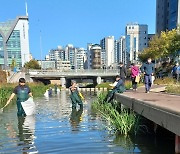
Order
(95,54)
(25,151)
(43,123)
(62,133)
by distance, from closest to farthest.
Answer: (25,151)
(62,133)
(43,123)
(95,54)

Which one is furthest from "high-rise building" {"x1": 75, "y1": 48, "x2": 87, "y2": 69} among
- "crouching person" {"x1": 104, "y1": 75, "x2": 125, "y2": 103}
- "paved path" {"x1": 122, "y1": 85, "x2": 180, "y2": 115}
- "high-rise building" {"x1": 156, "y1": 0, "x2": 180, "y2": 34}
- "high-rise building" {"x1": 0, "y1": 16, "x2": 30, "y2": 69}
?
"paved path" {"x1": 122, "y1": 85, "x2": 180, "y2": 115}

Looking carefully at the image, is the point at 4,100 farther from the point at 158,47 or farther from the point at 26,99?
the point at 158,47

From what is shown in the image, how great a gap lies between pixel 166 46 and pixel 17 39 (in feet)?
260

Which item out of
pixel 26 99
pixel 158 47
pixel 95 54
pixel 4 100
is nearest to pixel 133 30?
pixel 95 54

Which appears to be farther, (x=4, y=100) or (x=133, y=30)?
(x=133, y=30)

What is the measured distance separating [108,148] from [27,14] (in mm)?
111759

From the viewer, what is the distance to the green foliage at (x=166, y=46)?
37513 millimetres

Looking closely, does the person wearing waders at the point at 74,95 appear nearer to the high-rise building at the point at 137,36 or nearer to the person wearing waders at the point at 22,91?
the person wearing waders at the point at 22,91

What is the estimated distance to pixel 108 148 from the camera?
24.1 feet

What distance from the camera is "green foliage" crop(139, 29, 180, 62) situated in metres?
37.5

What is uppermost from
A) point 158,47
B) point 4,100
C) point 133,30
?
point 133,30

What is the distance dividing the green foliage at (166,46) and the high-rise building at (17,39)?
6739 centimetres

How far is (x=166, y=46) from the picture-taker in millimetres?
42688

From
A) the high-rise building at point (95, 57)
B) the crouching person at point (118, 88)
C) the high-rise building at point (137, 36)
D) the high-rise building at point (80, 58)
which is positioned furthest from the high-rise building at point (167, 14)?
the high-rise building at point (80, 58)
